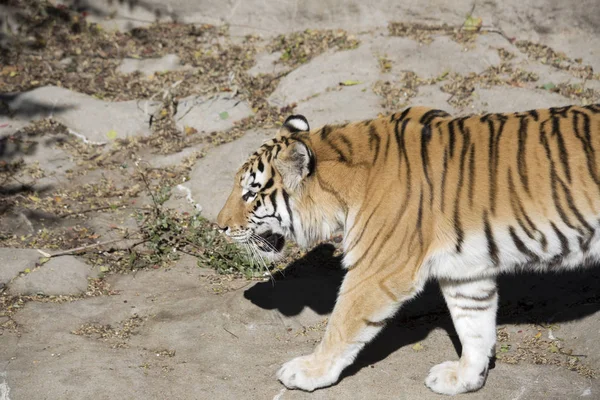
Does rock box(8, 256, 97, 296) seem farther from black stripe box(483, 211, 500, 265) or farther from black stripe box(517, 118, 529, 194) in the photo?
black stripe box(517, 118, 529, 194)

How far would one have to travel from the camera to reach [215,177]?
20.1 feet

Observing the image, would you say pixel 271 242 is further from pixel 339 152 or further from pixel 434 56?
pixel 434 56

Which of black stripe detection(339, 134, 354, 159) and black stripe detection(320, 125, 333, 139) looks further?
black stripe detection(320, 125, 333, 139)

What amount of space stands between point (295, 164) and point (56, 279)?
2.08m

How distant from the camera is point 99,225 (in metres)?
5.78

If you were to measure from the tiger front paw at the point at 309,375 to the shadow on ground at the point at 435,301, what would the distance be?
1.47ft

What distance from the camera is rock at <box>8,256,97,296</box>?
193 inches

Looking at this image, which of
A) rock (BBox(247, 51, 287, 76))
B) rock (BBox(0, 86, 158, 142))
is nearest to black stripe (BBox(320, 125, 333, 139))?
rock (BBox(0, 86, 158, 142))

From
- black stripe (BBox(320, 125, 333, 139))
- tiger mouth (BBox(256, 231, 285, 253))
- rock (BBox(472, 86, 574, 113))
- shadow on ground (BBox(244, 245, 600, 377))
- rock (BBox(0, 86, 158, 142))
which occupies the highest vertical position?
black stripe (BBox(320, 125, 333, 139))

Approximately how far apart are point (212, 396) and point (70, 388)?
0.73m

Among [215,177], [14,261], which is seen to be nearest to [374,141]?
[215,177]

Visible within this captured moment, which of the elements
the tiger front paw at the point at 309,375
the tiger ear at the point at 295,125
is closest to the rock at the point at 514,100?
the tiger ear at the point at 295,125

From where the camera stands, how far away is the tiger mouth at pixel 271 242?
4.32 m

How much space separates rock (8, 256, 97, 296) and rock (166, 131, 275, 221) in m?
1.04
